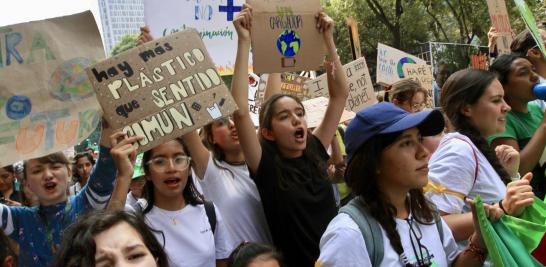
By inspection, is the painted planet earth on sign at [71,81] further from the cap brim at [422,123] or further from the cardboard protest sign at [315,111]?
the cardboard protest sign at [315,111]

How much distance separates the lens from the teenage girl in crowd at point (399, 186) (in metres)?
2.27

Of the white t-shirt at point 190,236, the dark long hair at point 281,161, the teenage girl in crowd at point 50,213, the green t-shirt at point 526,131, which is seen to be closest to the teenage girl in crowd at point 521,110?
the green t-shirt at point 526,131

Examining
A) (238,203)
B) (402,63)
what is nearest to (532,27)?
(238,203)

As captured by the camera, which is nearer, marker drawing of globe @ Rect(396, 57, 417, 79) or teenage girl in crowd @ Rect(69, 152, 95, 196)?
teenage girl in crowd @ Rect(69, 152, 95, 196)

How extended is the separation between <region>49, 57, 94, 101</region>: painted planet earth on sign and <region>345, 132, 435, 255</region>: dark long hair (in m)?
1.34

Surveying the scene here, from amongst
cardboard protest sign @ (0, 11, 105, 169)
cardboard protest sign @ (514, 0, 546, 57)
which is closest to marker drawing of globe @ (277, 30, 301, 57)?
cardboard protest sign @ (0, 11, 105, 169)

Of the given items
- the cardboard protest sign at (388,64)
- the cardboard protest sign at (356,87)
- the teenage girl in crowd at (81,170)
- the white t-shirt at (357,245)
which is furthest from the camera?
the cardboard protest sign at (388,64)

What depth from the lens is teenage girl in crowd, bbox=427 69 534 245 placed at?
2623 millimetres

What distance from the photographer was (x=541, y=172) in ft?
11.6

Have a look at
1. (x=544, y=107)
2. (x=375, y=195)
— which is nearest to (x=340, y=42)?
(x=544, y=107)

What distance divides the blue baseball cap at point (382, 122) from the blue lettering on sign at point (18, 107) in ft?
4.82

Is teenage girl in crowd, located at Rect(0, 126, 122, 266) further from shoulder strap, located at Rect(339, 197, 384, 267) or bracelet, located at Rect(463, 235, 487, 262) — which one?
bracelet, located at Rect(463, 235, 487, 262)

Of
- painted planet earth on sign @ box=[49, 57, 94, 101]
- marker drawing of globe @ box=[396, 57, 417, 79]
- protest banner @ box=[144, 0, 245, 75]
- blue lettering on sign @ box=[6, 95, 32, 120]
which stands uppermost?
protest banner @ box=[144, 0, 245, 75]

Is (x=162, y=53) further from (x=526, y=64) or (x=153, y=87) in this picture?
(x=526, y=64)
